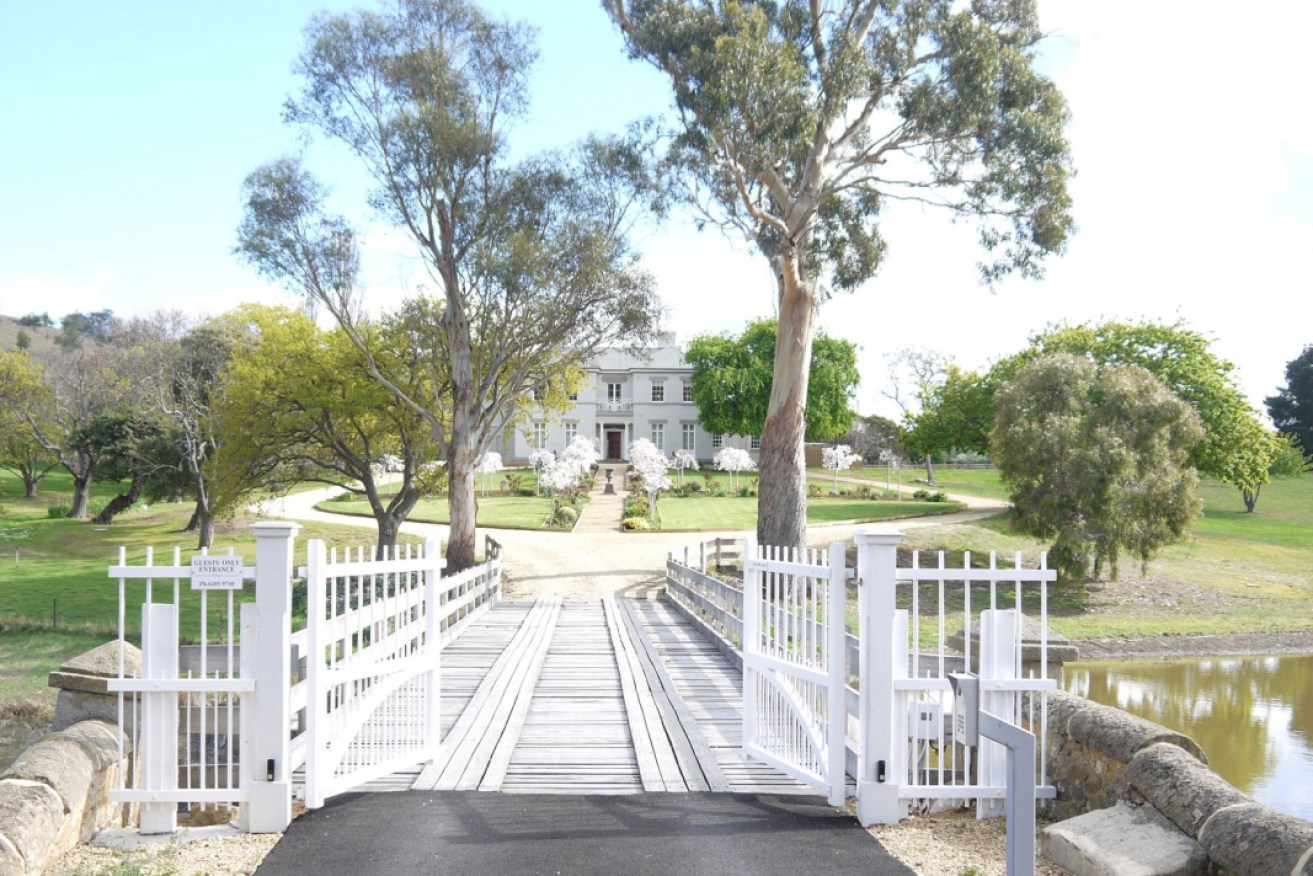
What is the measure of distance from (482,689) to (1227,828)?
6629mm

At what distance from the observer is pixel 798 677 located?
6.50 metres

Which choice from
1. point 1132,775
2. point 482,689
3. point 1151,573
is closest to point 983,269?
point 1151,573

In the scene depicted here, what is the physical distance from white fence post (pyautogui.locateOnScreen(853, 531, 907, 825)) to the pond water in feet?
19.3

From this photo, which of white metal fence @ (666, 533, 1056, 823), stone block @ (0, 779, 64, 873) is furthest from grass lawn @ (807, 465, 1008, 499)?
stone block @ (0, 779, 64, 873)

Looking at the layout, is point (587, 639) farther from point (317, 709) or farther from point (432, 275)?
point (432, 275)

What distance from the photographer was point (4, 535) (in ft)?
103

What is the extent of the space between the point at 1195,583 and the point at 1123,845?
26.1 meters

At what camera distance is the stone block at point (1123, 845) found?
4730mm

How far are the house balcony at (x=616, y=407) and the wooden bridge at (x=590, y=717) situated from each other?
2054 inches

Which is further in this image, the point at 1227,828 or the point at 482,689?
the point at 482,689

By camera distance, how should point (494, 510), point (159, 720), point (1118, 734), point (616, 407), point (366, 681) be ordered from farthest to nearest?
point (616, 407), point (494, 510), point (366, 681), point (1118, 734), point (159, 720)

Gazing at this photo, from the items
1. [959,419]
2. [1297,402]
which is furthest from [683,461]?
[1297,402]

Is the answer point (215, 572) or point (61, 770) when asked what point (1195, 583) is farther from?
point (61, 770)

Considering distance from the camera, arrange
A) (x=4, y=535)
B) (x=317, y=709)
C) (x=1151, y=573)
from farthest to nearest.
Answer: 1. (x=4, y=535)
2. (x=1151, y=573)
3. (x=317, y=709)
